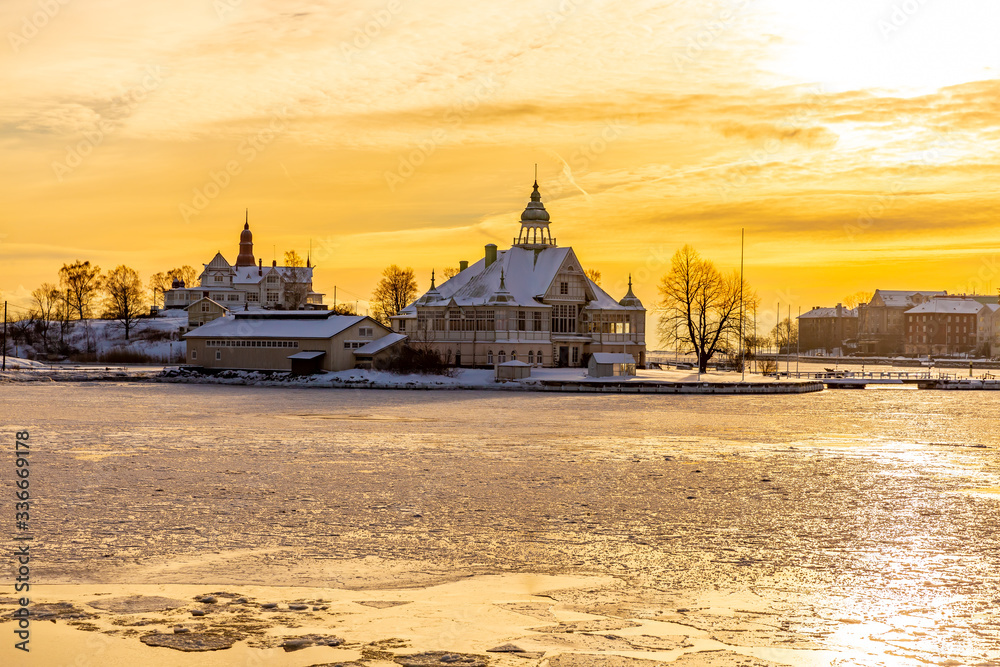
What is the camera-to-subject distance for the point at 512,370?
62.8 metres

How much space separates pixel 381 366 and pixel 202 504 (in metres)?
50.6

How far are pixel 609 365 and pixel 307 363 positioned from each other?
66.8 ft

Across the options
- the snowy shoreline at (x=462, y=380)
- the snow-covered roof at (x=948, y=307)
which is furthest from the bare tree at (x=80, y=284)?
the snow-covered roof at (x=948, y=307)

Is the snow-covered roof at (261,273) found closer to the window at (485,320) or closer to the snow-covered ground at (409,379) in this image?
the snow-covered ground at (409,379)

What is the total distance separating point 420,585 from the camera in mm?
12109

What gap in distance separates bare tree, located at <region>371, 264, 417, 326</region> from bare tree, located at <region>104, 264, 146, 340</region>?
32.4m

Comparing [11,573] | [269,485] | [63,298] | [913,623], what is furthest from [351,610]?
[63,298]

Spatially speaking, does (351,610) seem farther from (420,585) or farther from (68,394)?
(68,394)

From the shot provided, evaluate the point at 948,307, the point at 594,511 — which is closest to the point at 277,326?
the point at 594,511

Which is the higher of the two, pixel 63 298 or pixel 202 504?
pixel 63 298

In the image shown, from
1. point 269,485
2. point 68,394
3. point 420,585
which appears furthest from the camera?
point 68,394

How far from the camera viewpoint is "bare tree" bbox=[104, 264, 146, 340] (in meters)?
131

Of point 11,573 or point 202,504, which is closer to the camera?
point 11,573

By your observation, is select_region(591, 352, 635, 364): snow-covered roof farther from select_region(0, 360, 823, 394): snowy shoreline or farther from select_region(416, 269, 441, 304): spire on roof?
select_region(416, 269, 441, 304): spire on roof
